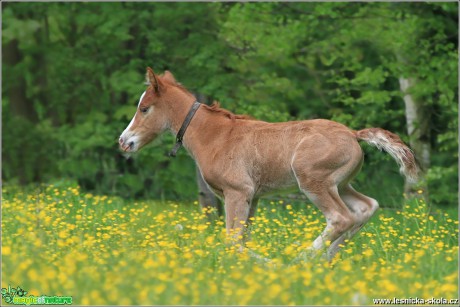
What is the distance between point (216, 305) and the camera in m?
5.64

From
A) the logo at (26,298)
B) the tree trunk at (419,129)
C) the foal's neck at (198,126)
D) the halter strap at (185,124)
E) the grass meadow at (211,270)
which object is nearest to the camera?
the grass meadow at (211,270)

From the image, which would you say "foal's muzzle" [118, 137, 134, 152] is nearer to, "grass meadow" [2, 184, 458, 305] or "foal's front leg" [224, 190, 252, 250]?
"grass meadow" [2, 184, 458, 305]

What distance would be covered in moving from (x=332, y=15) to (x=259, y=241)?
551 centimetres

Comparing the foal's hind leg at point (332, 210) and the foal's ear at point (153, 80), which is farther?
the foal's ear at point (153, 80)

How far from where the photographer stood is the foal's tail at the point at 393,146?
304 inches

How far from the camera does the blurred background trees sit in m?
12.8

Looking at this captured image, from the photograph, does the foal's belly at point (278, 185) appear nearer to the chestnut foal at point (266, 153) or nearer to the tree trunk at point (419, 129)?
the chestnut foal at point (266, 153)

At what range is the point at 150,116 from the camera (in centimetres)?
870

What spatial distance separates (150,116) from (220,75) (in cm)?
447

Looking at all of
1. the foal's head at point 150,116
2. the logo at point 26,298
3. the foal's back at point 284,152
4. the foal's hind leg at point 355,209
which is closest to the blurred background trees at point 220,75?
the foal's head at point 150,116

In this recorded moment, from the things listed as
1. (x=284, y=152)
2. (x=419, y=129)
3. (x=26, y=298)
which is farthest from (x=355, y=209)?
(x=419, y=129)

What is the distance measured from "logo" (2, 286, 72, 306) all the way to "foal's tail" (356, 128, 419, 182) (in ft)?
11.3

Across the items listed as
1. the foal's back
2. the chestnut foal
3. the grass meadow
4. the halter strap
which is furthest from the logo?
the halter strap

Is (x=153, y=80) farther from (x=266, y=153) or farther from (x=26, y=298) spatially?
(x=26, y=298)
